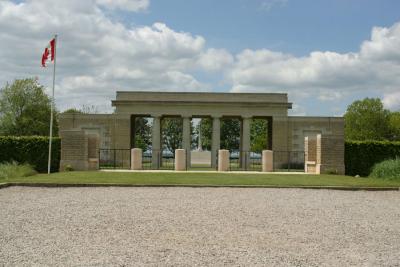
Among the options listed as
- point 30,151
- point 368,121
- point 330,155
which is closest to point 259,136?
point 368,121

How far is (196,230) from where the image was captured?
29.6 ft

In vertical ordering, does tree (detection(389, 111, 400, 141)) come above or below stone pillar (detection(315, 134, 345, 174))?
above

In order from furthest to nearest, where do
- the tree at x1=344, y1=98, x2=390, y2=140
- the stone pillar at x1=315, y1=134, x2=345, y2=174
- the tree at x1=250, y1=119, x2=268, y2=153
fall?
the tree at x1=250, y1=119, x2=268, y2=153 → the tree at x1=344, y1=98, x2=390, y2=140 → the stone pillar at x1=315, y1=134, x2=345, y2=174

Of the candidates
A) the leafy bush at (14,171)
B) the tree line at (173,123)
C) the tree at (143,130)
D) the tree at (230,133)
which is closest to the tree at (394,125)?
the tree line at (173,123)

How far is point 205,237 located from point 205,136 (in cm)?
7442

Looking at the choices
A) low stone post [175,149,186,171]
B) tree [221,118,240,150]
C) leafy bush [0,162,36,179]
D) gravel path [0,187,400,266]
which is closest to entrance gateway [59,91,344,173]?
low stone post [175,149,186,171]

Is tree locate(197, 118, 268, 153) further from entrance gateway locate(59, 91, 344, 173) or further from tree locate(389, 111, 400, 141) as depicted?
entrance gateway locate(59, 91, 344, 173)

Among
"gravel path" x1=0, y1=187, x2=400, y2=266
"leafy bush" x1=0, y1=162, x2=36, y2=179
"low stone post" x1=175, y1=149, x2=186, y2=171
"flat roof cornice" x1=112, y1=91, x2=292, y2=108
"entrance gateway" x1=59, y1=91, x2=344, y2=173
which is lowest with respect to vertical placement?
"gravel path" x1=0, y1=187, x2=400, y2=266

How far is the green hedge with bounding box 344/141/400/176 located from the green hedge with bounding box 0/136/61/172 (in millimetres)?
16410

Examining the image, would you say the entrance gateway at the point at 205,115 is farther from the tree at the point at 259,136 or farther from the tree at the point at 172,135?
the tree at the point at 172,135

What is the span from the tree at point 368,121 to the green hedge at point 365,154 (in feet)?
127

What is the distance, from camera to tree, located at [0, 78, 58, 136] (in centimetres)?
5584

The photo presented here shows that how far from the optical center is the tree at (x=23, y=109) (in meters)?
55.8

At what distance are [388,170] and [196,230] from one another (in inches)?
698
